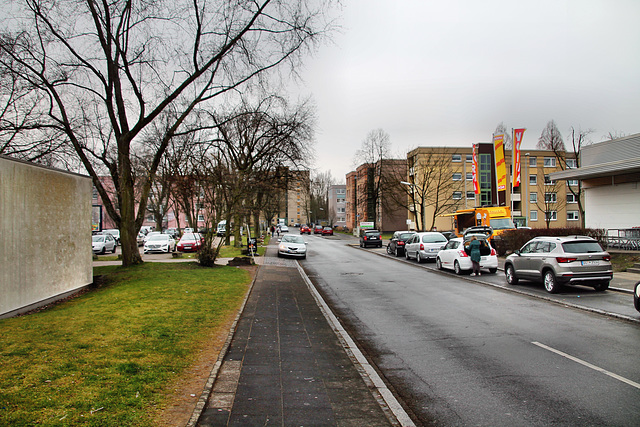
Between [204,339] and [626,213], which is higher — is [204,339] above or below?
below

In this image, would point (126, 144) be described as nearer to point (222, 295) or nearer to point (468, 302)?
point (222, 295)

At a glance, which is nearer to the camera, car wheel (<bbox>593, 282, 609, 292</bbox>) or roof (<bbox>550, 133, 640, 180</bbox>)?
car wheel (<bbox>593, 282, 609, 292</bbox>)

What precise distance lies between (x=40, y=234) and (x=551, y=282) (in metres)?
14.1

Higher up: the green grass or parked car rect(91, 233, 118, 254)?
parked car rect(91, 233, 118, 254)

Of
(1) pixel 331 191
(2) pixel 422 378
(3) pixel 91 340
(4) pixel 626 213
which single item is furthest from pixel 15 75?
(1) pixel 331 191

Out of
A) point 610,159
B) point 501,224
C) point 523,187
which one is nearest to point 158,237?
point 501,224

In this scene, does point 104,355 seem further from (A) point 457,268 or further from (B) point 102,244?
(B) point 102,244

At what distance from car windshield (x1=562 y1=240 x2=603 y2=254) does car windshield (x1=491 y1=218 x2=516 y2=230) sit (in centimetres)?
1636

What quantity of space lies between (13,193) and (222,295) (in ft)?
17.9

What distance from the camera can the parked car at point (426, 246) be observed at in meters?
25.3

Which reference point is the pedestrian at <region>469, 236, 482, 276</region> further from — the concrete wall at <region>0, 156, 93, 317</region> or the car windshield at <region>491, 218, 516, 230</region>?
the concrete wall at <region>0, 156, 93, 317</region>

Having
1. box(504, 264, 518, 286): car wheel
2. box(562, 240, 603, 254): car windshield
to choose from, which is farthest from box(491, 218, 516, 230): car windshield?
box(562, 240, 603, 254): car windshield

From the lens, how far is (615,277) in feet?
52.8

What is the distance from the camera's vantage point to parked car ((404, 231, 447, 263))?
83.1 feet
